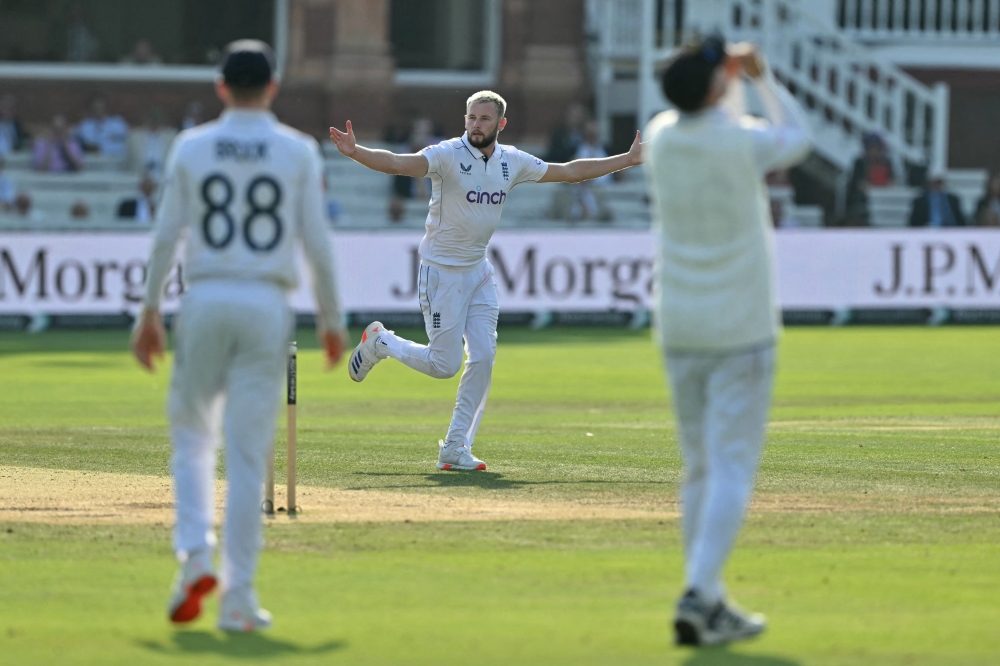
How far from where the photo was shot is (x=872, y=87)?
109 feet

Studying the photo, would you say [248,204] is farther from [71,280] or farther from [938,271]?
[938,271]

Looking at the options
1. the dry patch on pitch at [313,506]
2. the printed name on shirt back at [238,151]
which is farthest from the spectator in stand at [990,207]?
the printed name on shirt back at [238,151]

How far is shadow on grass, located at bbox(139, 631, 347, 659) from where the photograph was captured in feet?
21.3

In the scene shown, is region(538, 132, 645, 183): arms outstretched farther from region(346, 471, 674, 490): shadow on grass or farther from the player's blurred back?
the player's blurred back

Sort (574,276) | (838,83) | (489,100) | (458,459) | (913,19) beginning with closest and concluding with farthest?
(489,100)
(458,459)
(574,276)
(838,83)
(913,19)

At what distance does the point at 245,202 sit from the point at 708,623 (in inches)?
89.0

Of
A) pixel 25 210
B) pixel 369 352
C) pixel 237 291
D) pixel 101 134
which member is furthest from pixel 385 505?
pixel 101 134

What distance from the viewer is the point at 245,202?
6.86 m

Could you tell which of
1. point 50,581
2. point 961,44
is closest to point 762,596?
point 50,581

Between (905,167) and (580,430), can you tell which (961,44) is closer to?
(905,167)

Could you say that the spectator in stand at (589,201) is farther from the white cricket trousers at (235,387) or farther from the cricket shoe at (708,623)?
the cricket shoe at (708,623)

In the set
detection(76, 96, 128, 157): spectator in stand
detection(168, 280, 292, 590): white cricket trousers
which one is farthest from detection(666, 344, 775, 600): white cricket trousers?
detection(76, 96, 128, 157): spectator in stand

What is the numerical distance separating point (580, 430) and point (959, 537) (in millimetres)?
5652

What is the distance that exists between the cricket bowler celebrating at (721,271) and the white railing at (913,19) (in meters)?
29.7
